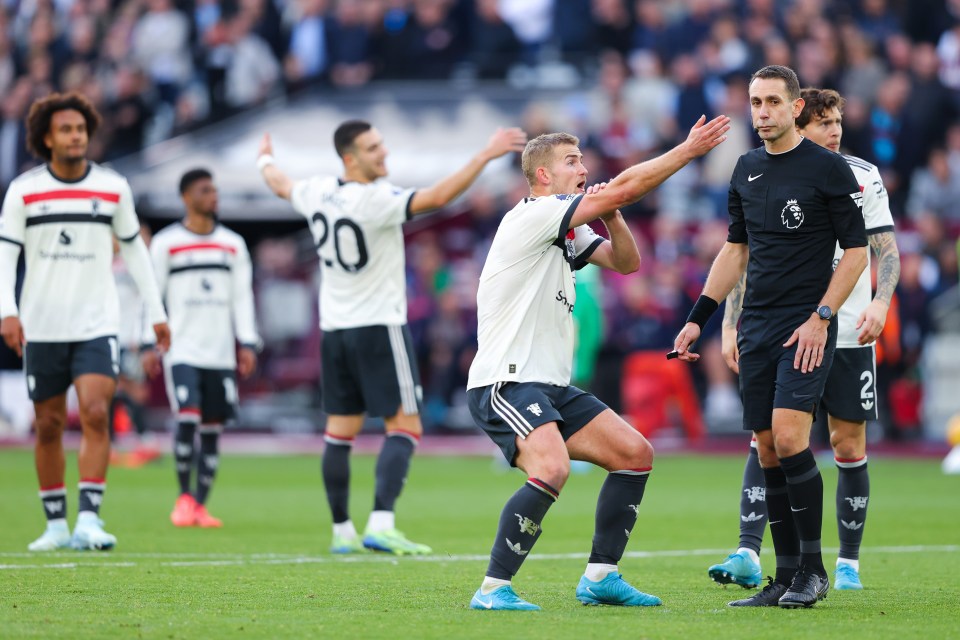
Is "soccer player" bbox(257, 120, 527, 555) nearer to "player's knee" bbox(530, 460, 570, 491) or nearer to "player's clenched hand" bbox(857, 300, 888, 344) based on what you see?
"player's knee" bbox(530, 460, 570, 491)

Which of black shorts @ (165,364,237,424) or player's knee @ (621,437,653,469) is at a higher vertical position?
player's knee @ (621,437,653,469)

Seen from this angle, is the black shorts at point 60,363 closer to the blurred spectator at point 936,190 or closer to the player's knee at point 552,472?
the player's knee at point 552,472

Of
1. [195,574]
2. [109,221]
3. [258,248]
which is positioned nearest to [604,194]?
[195,574]

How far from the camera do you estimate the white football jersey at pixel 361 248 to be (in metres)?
10.6

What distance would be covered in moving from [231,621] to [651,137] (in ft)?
55.6

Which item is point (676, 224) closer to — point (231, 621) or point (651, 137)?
point (651, 137)

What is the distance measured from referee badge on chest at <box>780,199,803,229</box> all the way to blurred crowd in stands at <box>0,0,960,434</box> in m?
10.3

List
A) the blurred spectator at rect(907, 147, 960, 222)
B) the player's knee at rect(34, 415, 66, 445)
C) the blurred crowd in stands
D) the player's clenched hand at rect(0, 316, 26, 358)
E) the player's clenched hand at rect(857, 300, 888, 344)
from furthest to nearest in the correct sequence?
the blurred spectator at rect(907, 147, 960, 222), the blurred crowd in stands, the player's knee at rect(34, 415, 66, 445), the player's clenched hand at rect(0, 316, 26, 358), the player's clenched hand at rect(857, 300, 888, 344)

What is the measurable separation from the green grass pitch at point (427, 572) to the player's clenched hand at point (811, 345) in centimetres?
117

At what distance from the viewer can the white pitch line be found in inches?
360

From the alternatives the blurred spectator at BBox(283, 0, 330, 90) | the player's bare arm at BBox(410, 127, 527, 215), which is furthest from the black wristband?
the blurred spectator at BBox(283, 0, 330, 90)

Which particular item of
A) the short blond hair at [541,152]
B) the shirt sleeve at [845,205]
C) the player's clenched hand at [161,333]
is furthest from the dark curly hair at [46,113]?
the shirt sleeve at [845,205]

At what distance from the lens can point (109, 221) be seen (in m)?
10.6

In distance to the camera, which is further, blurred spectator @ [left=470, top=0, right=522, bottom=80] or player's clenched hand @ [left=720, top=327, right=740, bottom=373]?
blurred spectator @ [left=470, top=0, right=522, bottom=80]
